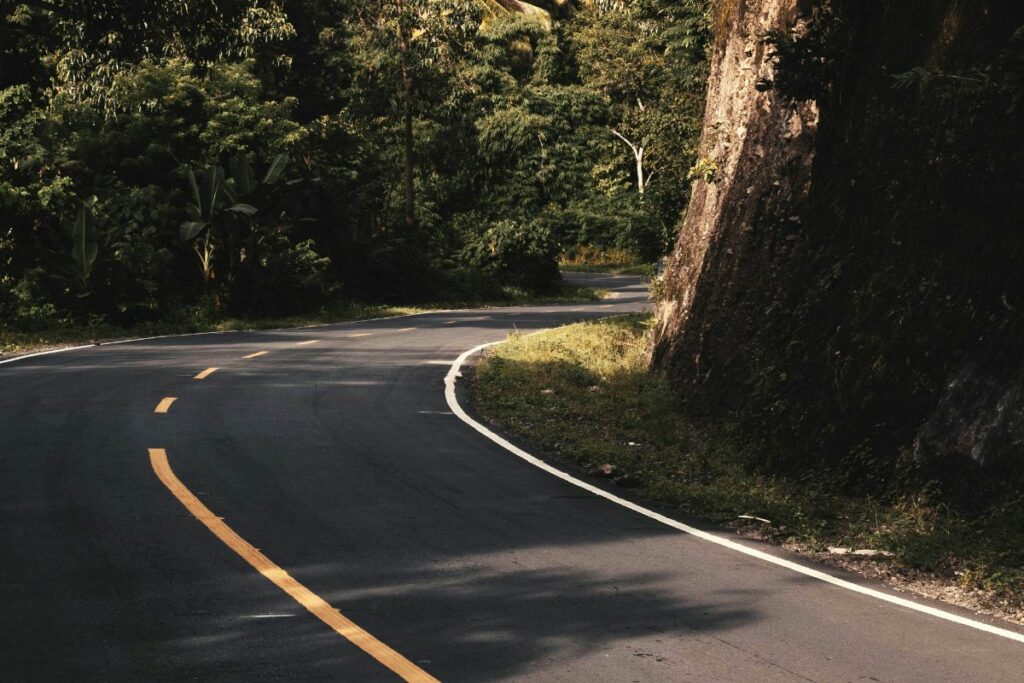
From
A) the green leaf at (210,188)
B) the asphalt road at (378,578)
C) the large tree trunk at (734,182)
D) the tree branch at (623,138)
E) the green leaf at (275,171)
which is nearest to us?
the asphalt road at (378,578)

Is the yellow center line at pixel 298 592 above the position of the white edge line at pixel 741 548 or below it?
above

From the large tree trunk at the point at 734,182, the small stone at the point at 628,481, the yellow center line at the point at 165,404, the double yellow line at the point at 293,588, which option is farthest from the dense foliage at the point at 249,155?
the small stone at the point at 628,481

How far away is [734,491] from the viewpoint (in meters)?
11.1

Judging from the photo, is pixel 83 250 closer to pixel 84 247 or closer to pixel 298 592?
pixel 84 247

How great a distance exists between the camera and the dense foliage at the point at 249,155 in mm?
28422

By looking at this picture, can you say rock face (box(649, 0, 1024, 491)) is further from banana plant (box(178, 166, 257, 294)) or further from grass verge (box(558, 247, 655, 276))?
grass verge (box(558, 247, 655, 276))

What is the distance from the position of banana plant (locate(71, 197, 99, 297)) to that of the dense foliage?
1.6 inches

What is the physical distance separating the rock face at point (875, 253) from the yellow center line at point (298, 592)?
5122mm

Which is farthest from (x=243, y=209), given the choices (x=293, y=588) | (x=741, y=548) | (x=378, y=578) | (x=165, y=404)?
(x=293, y=588)

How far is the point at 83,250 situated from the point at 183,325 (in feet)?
9.14

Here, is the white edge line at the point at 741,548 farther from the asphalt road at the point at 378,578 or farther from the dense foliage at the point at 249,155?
the dense foliage at the point at 249,155

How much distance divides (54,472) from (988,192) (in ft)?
26.7

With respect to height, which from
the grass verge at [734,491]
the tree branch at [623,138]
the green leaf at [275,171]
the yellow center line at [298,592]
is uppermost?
the tree branch at [623,138]

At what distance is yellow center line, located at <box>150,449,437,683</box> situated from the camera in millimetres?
6184
